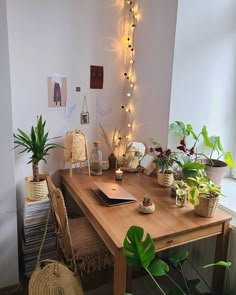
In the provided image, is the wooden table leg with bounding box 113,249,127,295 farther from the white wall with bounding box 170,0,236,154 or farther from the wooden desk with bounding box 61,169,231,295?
the white wall with bounding box 170,0,236,154

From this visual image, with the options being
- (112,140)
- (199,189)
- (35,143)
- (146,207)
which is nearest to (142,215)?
(146,207)

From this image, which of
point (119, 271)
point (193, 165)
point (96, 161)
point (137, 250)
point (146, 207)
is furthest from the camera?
point (96, 161)

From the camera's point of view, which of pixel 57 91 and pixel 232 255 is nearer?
pixel 232 255

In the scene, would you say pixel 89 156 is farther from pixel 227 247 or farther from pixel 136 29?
pixel 227 247

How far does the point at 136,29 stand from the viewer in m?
2.16

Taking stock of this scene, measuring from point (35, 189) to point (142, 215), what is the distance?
0.83 meters

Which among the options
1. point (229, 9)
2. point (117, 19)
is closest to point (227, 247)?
point (229, 9)

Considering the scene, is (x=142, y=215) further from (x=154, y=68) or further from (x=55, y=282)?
(x=154, y=68)

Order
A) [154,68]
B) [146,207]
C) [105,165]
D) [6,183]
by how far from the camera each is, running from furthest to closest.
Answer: [105,165] → [154,68] → [6,183] → [146,207]

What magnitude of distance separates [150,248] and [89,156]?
4.17 feet

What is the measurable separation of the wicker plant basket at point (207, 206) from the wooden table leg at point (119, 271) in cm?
53

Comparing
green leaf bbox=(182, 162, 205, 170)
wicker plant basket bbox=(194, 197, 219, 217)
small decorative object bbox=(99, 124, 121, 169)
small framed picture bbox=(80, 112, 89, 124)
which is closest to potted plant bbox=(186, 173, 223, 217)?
wicker plant basket bbox=(194, 197, 219, 217)

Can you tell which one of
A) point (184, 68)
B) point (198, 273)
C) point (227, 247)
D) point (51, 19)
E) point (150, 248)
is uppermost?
point (51, 19)

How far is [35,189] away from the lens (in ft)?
6.17
